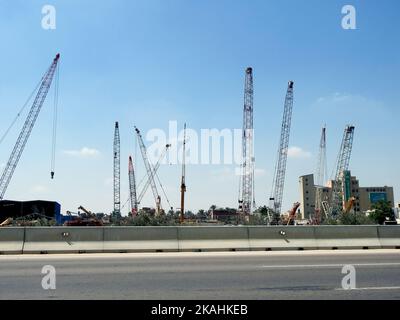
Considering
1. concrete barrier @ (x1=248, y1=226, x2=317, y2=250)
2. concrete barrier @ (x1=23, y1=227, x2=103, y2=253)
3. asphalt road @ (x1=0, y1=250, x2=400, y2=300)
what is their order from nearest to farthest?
asphalt road @ (x1=0, y1=250, x2=400, y2=300) < concrete barrier @ (x1=23, y1=227, x2=103, y2=253) < concrete barrier @ (x1=248, y1=226, x2=317, y2=250)

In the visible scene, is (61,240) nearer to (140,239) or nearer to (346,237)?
(140,239)

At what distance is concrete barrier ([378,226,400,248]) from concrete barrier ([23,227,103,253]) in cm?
1180

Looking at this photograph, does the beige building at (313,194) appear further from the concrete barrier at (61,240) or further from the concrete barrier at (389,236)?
the concrete barrier at (61,240)

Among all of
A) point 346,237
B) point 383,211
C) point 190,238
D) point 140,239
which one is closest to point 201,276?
point 190,238

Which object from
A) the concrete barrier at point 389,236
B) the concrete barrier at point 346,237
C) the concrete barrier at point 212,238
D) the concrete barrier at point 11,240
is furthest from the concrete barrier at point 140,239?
the concrete barrier at point 389,236

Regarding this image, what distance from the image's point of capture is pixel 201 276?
11.0 metres

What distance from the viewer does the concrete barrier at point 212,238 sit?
18.1m

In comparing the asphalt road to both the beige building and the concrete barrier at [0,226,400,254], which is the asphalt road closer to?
the concrete barrier at [0,226,400,254]

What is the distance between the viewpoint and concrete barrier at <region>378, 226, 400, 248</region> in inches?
753

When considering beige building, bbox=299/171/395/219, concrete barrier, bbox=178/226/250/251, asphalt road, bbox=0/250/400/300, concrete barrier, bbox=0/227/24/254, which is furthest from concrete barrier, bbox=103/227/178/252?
beige building, bbox=299/171/395/219
